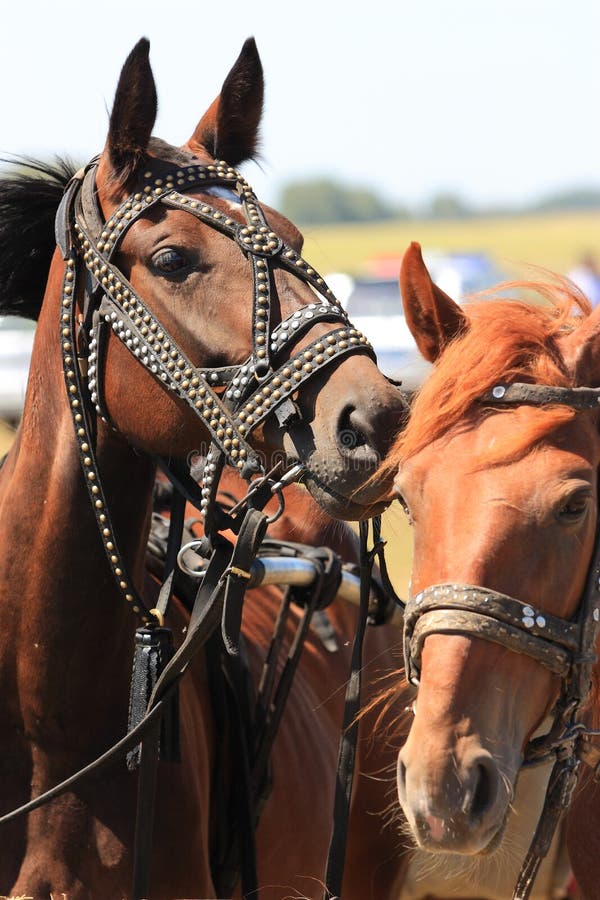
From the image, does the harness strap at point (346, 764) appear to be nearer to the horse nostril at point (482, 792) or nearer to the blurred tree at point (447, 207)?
the horse nostril at point (482, 792)

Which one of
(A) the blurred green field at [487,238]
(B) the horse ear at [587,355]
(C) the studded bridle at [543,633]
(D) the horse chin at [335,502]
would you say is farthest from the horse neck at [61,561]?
(A) the blurred green field at [487,238]

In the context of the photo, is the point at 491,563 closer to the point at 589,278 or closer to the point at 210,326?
the point at 210,326

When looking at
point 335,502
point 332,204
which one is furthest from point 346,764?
point 332,204

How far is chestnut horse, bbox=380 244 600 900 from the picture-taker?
2.24m

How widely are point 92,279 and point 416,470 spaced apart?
1032 millimetres

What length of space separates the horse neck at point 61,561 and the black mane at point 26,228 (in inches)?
10.7

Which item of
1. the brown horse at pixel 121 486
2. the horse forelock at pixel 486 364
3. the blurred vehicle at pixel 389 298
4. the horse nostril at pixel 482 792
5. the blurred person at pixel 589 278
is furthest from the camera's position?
the blurred vehicle at pixel 389 298

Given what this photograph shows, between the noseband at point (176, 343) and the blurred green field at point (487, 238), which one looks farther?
the blurred green field at point (487, 238)

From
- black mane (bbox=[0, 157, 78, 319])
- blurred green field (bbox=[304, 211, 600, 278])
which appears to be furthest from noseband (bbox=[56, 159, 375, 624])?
blurred green field (bbox=[304, 211, 600, 278])

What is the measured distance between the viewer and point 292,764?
373 centimetres

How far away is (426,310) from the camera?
2662 millimetres

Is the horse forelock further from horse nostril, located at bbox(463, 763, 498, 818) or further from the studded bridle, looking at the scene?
horse nostril, located at bbox(463, 763, 498, 818)

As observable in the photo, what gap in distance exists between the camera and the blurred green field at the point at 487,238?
167 feet

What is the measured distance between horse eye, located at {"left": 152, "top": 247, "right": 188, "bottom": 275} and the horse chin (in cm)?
58
